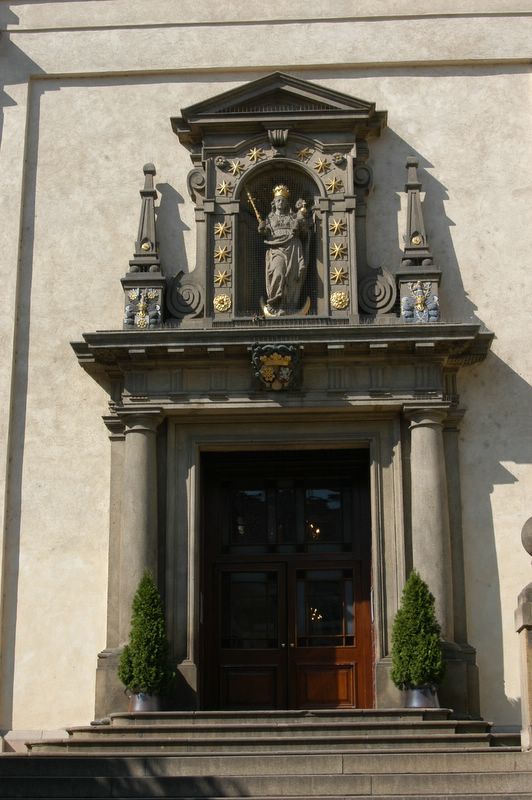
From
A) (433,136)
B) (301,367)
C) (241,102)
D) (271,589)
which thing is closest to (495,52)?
(433,136)

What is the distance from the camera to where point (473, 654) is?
1512 centimetres

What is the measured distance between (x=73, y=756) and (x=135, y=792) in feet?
3.70

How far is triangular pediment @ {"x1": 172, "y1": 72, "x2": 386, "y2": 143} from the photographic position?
16.7 metres

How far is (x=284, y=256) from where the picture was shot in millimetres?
16312

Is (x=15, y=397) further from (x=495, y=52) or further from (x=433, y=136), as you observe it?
(x=495, y=52)

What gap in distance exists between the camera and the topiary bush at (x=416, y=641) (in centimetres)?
1431

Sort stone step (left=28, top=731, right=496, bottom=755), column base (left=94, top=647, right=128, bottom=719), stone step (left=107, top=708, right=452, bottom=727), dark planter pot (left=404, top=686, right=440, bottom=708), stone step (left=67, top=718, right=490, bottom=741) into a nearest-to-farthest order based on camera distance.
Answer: stone step (left=28, top=731, right=496, bottom=755), stone step (left=67, top=718, right=490, bottom=741), stone step (left=107, top=708, right=452, bottom=727), dark planter pot (left=404, top=686, right=440, bottom=708), column base (left=94, top=647, right=128, bottom=719)

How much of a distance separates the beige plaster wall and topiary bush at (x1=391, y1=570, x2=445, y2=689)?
1077 mm

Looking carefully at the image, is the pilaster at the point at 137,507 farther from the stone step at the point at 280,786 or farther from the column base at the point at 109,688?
the stone step at the point at 280,786

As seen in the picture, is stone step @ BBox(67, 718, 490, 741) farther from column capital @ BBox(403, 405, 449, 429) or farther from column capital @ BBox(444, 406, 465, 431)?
column capital @ BBox(444, 406, 465, 431)

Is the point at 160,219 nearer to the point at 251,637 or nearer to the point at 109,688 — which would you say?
the point at 251,637

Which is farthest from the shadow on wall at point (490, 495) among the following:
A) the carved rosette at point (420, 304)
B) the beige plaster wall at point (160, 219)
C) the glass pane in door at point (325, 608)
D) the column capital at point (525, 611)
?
the column capital at point (525, 611)

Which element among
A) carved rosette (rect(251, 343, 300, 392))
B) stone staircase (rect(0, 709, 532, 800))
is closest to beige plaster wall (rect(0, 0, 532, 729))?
carved rosette (rect(251, 343, 300, 392))

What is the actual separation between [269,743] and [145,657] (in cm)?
224
